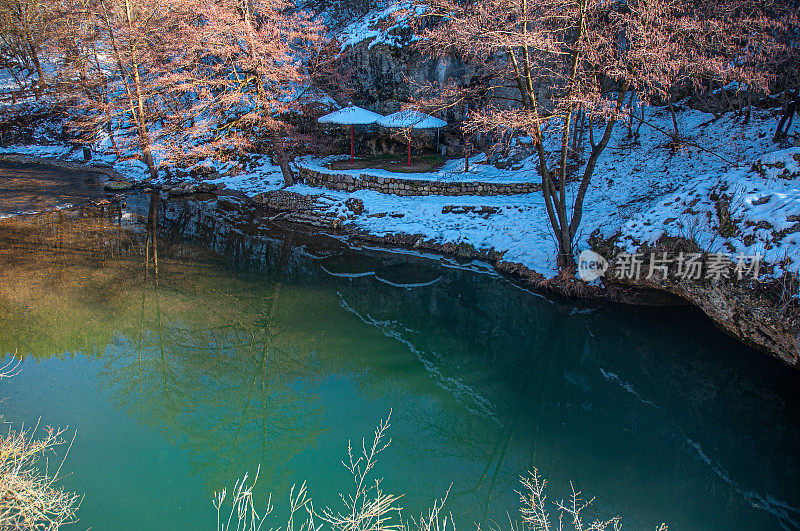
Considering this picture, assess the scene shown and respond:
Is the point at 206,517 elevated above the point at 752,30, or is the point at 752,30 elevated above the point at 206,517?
the point at 752,30

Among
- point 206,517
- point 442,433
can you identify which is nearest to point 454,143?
point 442,433

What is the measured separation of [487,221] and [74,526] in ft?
36.9

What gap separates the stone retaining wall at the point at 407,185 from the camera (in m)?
14.9

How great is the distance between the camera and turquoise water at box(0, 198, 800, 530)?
17.8ft

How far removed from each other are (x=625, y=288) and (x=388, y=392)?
5.83 m

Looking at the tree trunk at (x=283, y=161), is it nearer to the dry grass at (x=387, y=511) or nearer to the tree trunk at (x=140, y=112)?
the tree trunk at (x=140, y=112)

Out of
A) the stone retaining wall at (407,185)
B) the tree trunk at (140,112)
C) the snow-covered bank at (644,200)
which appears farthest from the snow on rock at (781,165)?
the tree trunk at (140,112)

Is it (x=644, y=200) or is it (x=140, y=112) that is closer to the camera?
(x=644, y=200)

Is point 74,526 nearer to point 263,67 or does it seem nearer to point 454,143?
point 263,67

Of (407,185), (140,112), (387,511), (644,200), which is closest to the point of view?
(387,511)

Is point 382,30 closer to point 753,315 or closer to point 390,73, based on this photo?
point 390,73

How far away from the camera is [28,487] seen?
3.98 meters

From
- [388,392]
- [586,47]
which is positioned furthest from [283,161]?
[388,392]

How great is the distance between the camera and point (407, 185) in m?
15.8
